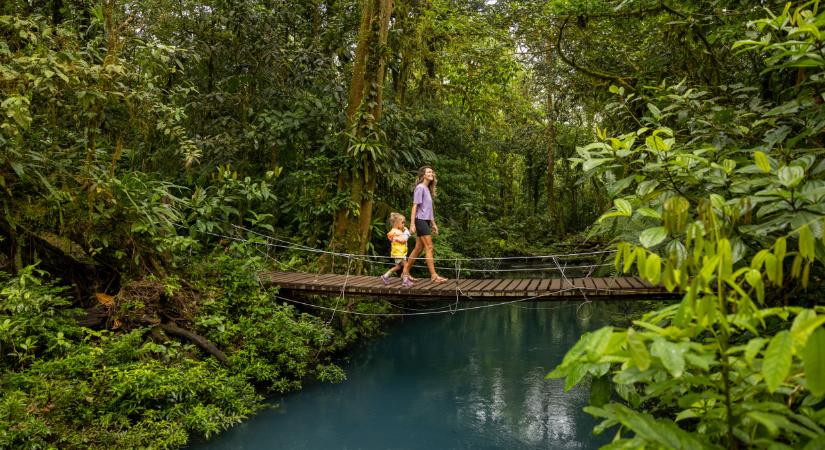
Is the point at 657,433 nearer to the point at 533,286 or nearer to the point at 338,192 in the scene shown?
the point at 533,286

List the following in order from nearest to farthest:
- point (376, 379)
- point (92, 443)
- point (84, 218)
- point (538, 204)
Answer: point (92, 443), point (84, 218), point (376, 379), point (538, 204)

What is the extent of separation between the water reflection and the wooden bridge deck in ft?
3.98

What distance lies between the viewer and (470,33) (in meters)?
9.18

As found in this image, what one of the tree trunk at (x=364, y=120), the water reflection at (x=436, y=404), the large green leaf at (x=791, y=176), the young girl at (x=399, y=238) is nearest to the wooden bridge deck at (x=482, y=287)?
the young girl at (x=399, y=238)

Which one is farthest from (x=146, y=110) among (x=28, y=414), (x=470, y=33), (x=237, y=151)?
(x=470, y=33)

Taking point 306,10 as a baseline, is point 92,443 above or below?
below

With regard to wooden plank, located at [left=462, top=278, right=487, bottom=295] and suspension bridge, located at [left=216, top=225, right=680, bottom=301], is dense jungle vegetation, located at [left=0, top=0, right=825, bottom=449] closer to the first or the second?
suspension bridge, located at [left=216, top=225, right=680, bottom=301]

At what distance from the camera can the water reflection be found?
523cm

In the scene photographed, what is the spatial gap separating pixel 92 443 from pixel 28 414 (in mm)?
474

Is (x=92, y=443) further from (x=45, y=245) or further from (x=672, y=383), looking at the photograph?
(x=672, y=383)

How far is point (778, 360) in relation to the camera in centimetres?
89

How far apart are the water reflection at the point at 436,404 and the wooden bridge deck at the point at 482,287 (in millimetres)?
1213

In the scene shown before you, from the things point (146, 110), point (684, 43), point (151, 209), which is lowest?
point (151, 209)

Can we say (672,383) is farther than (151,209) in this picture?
No
